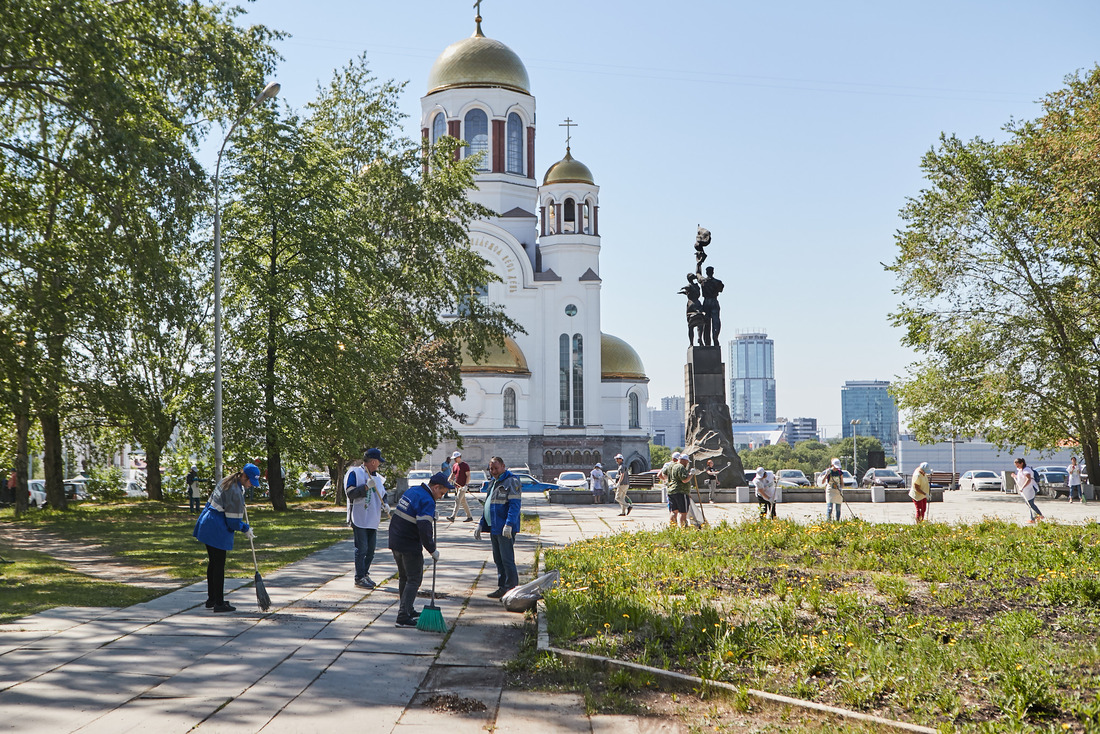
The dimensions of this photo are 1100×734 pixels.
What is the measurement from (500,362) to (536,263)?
780 cm

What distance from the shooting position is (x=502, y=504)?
1052 cm

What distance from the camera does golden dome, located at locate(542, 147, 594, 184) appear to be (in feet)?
188

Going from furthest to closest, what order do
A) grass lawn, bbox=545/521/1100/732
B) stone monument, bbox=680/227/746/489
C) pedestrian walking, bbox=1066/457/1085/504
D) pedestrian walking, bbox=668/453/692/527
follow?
pedestrian walking, bbox=1066/457/1085/504, stone monument, bbox=680/227/746/489, pedestrian walking, bbox=668/453/692/527, grass lawn, bbox=545/521/1100/732

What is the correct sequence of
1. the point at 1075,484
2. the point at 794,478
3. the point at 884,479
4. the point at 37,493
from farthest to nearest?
the point at 794,478 < the point at 884,479 < the point at 37,493 < the point at 1075,484

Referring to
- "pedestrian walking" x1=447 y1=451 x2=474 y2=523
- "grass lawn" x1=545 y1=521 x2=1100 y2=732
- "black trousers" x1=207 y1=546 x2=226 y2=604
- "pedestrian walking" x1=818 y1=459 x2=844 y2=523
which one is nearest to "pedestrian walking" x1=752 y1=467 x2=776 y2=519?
"pedestrian walking" x1=818 y1=459 x2=844 y2=523

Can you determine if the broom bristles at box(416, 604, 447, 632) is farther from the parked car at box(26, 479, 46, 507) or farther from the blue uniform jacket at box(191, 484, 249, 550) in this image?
the parked car at box(26, 479, 46, 507)

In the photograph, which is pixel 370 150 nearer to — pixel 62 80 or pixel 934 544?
pixel 62 80

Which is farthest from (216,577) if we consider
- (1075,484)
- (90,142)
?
(1075,484)

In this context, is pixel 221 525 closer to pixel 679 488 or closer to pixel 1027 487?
pixel 679 488

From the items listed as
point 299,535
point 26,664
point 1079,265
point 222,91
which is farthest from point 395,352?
point 1079,265

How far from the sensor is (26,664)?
7113 mm

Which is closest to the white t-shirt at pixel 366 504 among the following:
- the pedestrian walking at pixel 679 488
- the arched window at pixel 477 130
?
the pedestrian walking at pixel 679 488

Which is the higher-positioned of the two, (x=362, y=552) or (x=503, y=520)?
(x=503, y=520)

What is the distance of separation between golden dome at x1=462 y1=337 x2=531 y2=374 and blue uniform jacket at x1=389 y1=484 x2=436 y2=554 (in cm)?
4277
